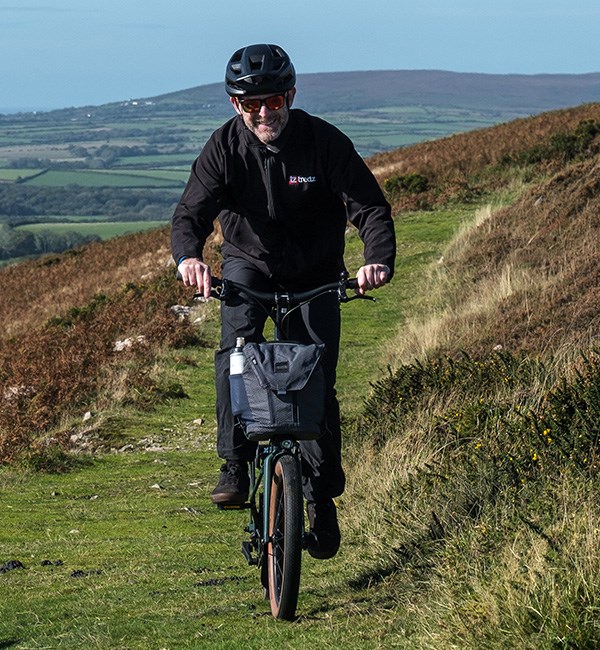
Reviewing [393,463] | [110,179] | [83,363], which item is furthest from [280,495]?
[110,179]

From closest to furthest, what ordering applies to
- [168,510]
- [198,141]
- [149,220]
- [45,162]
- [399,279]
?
[168,510] < [399,279] < [149,220] < [45,162] < [198,141]

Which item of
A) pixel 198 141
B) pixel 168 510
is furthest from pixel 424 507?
pixel 198 141

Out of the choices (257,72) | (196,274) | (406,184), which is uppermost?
(257,72)

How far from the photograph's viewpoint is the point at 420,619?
4.79 m

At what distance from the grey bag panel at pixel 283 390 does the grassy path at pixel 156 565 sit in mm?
795

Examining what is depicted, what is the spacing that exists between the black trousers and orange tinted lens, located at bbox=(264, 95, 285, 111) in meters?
0.72

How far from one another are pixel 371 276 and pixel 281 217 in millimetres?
548

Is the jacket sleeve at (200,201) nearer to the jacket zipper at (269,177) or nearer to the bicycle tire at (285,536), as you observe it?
the jacket zipper at (269,177)

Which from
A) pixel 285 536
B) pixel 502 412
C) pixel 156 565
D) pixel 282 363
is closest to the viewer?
pixel 285 536

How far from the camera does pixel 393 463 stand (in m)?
7.75

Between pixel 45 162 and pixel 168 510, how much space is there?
138 metres

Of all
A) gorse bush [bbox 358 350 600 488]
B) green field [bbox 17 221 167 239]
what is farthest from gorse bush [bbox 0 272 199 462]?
green field [bbox 17 221 167 239]

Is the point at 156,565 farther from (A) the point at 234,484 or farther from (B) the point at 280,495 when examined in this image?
(B) the point at 280,495

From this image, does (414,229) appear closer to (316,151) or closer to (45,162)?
(316,151)
